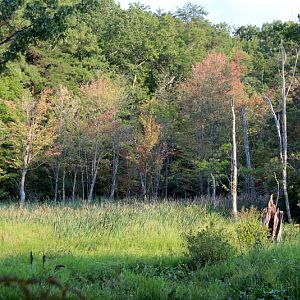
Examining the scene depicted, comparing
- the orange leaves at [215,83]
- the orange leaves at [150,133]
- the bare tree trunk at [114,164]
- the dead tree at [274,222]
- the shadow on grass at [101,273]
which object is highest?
the orange leaves at [215,83]

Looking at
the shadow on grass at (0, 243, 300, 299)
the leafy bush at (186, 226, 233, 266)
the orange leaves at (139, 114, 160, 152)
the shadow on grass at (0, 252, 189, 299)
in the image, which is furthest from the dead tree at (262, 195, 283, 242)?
the orange leaves at (139, 114, 160, 152)

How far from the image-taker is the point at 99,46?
3788cm

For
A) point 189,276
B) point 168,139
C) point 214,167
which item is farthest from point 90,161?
point 189,276

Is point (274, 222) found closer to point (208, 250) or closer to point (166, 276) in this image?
point (208, 250)

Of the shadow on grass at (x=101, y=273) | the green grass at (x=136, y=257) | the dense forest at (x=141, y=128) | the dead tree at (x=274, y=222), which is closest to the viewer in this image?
the shadow on grass at (x=101, y=273)

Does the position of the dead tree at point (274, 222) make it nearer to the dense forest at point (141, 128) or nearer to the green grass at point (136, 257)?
the green grass at point (136, 257)

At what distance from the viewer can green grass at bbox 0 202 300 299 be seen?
5055 millimetres

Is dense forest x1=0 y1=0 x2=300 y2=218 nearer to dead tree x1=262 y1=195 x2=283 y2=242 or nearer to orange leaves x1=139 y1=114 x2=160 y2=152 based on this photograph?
orange leaves x1=139 y1=114 x2=160 y2=152

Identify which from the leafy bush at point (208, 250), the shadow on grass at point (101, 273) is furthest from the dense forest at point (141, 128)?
the shadow on grass at point (101, 273)

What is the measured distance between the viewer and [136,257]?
8773 millimetres

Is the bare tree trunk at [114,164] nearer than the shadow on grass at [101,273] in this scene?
No

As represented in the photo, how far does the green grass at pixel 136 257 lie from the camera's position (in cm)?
505

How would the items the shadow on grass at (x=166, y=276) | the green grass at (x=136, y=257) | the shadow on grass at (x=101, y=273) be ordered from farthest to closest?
the green grass at (x=136, y=257), the shadow on grass at (x=101, y=273), the shadow on grass at (x=166, y=276)

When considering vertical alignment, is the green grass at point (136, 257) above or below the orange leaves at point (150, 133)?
below
